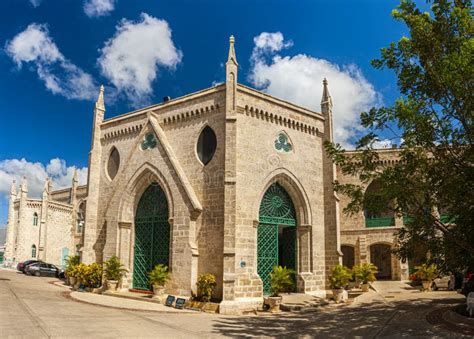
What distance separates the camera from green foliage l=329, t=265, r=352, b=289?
17797mm

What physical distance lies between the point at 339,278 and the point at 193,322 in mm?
7820

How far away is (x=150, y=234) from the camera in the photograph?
20.1m

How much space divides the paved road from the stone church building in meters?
2.62

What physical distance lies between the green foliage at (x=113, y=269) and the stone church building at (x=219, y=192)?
81 cm

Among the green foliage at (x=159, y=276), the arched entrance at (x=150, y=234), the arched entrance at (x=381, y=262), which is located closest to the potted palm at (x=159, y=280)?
the green foliage at (x=159, y=276)

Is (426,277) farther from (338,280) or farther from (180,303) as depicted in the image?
(180,303)

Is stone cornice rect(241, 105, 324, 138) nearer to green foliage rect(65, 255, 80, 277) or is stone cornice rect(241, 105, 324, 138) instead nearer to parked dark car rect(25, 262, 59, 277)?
green foliage rect(65, 255, 80, 277)

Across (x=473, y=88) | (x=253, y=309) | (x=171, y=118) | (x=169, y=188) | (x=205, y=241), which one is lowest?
(x=253, y=309)

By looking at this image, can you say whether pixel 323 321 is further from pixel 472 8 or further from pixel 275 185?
pixel 472 8

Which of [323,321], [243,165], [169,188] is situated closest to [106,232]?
[169,188]

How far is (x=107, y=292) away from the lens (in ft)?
63.1

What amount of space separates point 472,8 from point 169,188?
13.4m

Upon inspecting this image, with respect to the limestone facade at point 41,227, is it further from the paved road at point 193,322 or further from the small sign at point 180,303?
the small sign at point 180,303

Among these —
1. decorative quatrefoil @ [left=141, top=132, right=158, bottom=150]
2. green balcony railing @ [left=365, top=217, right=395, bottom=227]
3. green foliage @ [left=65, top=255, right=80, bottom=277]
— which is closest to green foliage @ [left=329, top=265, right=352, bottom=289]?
green balcony railing @ [left=365, top=217, right=395, bottom=227]
